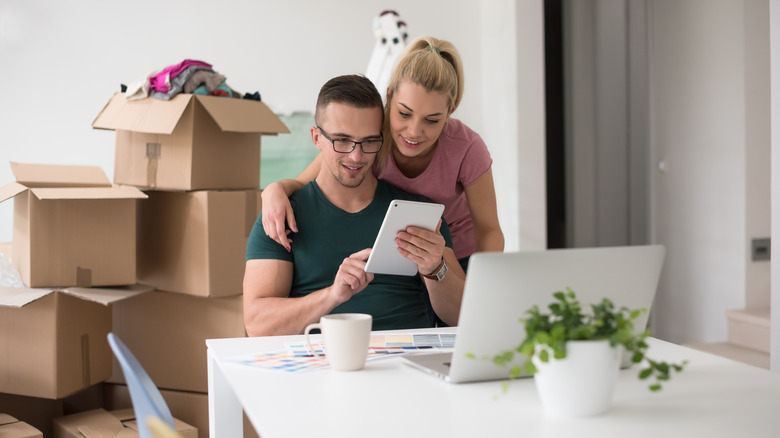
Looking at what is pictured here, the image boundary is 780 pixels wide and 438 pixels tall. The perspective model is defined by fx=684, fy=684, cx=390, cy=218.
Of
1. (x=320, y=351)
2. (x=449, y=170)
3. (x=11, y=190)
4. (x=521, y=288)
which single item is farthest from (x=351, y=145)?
(x=11, y=190)

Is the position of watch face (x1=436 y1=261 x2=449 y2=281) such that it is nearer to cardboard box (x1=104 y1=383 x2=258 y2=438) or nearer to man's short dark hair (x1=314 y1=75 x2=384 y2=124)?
man's short dark hair (x1=314 y1=75 x2=384 y2=124)

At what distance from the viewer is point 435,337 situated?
1.26m

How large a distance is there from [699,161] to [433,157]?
2304mm

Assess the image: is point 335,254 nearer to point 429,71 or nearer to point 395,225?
point 395,225

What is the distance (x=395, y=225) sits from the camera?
1.26 m

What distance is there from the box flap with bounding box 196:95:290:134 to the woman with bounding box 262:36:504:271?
1.71 ft

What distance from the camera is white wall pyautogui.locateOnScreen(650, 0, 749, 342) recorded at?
10.7ft

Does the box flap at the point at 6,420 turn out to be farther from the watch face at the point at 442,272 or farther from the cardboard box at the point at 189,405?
the watch face at the point at 442,272

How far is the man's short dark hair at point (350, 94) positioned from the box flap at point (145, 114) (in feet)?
2.32

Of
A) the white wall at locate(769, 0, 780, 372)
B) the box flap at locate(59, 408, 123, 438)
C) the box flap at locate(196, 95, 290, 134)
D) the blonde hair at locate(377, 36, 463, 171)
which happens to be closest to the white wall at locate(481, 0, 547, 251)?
the white wall at locate(769, 0, 780, 372)

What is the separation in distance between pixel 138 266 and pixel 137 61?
129cm

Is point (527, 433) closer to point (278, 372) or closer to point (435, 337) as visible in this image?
point (278, 372)

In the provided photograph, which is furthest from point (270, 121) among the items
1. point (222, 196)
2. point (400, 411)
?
point (400, 411)

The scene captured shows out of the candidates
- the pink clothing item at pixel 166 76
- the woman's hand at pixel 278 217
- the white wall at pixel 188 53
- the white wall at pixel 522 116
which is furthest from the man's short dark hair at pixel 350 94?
the white wall at pixel 522 116
